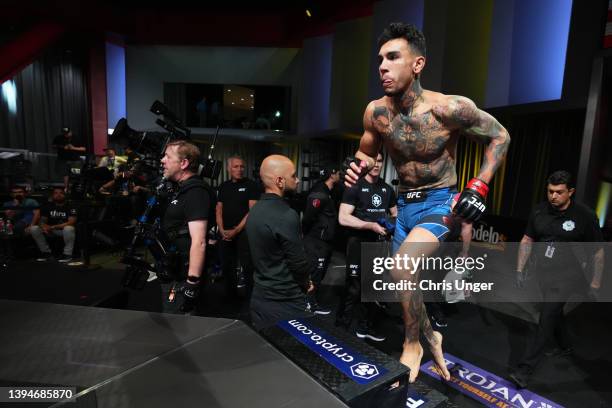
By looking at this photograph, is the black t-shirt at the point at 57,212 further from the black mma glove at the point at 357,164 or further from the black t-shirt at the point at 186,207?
the black mma glove at the point at 357,164

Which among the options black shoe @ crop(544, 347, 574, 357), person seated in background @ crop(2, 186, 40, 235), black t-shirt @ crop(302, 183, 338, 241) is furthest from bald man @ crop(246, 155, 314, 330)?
person seated in background @ crop(2, 186, 40, 235)

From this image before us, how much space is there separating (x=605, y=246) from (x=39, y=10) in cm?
1234

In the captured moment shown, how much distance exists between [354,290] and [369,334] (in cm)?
43

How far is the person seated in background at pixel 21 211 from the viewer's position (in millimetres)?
5461

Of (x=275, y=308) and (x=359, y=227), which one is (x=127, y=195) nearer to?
(x=359, y=227)

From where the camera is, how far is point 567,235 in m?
2.71

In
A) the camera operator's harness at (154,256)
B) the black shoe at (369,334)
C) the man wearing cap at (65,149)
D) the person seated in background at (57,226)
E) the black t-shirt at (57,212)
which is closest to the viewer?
the camera operator's harness at (154,256)

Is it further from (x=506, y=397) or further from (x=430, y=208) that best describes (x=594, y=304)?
(x=430, y=208)

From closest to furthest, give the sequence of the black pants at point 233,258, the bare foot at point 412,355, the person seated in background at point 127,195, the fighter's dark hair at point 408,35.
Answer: the fighter's dark hair at point 408,35, the bare foot at point 412,355, the black pants at point 233,258, the person seated in background at point 127,195

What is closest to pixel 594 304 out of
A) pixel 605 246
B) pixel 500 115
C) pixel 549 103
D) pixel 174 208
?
pixel 605 246

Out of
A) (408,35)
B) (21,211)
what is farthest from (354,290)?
(21,211)

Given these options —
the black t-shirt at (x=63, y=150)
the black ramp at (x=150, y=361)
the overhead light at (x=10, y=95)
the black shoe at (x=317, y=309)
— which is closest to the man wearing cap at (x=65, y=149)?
the black t-shirt at (x=63, y=150)

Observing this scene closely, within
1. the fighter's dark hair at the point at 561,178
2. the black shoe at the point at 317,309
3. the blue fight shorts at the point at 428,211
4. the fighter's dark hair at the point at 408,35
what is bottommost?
the black shoe at the point at 317,309

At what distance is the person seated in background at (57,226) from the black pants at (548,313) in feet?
21.0
